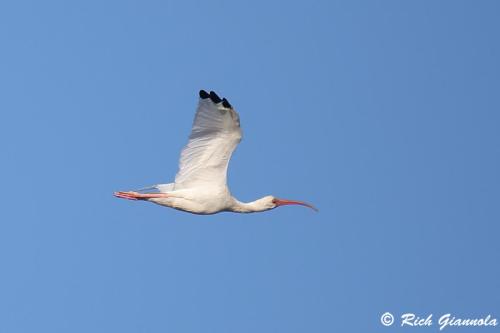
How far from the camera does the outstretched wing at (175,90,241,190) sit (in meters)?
33.2

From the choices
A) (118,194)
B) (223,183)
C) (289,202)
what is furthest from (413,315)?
(118,194)

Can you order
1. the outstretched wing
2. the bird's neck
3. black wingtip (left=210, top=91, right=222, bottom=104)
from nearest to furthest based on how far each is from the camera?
black wingtip (left=210, top=91, right=222, bottom=104)
the outstretched wing
the bird's neck

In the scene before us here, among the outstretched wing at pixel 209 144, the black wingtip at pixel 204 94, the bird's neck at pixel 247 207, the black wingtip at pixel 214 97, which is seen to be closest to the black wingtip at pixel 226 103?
the outstretched wing at pixel 209 144

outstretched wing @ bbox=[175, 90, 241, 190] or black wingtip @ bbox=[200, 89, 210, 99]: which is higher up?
black wingtip @ bbox=[200, 89, 210, 99]

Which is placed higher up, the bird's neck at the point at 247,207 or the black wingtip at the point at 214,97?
the black wingtip at the point at 214,97

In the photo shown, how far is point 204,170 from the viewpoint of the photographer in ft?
114

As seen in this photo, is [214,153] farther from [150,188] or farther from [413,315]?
[413,315]

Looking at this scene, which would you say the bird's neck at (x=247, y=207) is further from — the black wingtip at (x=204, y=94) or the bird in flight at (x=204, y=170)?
the black wingtip at (x=204, y=94)

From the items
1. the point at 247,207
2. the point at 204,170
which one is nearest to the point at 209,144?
the point at 204,170

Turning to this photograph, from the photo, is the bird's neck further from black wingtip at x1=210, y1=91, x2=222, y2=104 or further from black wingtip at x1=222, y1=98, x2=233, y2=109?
black wingtip at x1=210, y1=91, x2=222, y2=104

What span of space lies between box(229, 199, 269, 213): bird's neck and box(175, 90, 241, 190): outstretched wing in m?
1.35

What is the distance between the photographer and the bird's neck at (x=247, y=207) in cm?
3620

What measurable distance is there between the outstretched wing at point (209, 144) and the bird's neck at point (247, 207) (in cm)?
135

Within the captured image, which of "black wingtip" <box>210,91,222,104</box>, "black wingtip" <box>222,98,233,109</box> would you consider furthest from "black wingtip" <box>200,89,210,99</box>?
"black wingtip" <box>222,98,233,109</box>
